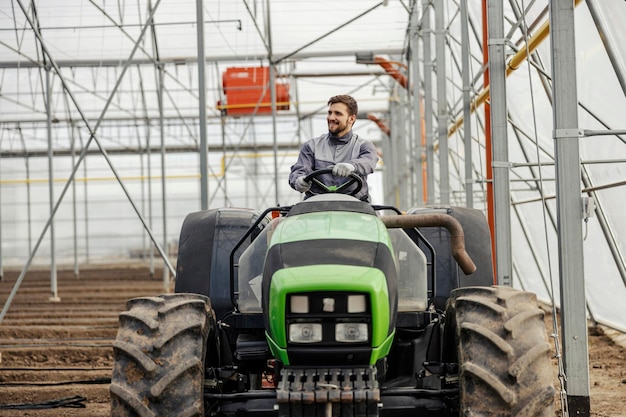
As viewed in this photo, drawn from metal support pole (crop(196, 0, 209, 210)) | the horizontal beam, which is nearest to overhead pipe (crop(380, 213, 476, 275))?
metal support pole (crop(196, 0, 209, 210))

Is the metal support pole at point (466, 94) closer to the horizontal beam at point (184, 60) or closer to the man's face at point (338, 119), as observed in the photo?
the man's face at point (338, 119)

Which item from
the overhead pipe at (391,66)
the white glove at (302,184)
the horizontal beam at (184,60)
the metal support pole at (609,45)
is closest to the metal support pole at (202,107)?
the metal support pole at (609,45)

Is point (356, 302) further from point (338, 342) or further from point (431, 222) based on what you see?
point (431, 222)

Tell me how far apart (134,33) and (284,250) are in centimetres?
1583

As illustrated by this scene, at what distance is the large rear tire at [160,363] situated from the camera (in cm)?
337

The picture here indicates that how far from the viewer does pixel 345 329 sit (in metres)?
3.39

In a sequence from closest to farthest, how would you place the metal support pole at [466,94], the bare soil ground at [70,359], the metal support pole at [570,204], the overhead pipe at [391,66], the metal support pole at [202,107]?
1. the metal support pole at [570,204]
2. the bare soil ground at [70,359]
3. the metal support pole at [466,94]
4. the metal support pole at [202,107]
5. the overhead pipe at [391,66]

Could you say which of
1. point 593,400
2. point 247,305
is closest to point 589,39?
point 593,400

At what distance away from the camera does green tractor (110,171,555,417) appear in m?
3.32

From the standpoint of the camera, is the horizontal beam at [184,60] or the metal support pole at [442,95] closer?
the metal support pole at [442,95]

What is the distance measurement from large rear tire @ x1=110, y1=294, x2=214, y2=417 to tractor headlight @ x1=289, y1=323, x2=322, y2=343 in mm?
378

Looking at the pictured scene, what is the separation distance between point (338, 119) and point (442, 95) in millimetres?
7376

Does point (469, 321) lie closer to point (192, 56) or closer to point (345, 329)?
point (345, 329)

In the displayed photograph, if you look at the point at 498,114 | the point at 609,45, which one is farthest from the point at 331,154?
the point at 609,45
